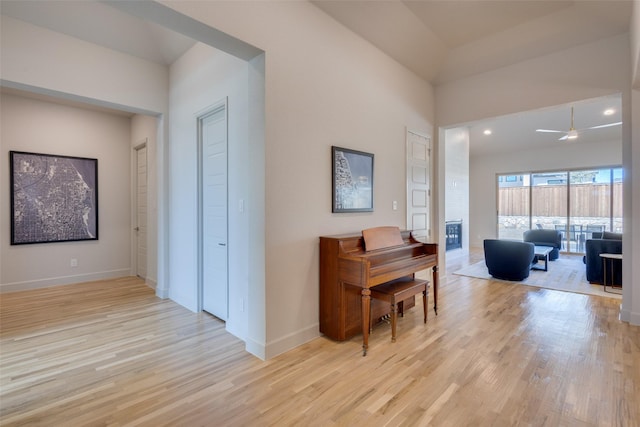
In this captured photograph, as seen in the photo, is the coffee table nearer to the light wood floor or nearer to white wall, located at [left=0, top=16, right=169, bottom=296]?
the light wood floor

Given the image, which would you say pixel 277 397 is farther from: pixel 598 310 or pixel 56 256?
pixel 56 256

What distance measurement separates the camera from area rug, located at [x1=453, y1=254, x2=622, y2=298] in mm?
4402

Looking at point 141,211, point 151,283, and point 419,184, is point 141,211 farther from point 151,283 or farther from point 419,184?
point 419,184

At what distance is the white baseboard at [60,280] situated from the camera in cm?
446

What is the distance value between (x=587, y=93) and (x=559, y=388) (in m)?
3.33

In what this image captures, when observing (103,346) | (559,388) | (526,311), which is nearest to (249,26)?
(103,346)

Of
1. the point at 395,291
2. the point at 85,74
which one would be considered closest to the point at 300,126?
the point at 395,291

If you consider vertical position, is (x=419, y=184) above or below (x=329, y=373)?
above

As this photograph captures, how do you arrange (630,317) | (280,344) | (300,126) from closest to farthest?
(280,344) → (300,126) → (630,317)

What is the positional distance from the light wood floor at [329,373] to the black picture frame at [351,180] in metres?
1.34

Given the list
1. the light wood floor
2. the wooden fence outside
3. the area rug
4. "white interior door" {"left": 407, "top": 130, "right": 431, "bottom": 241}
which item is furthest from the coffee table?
the wooden fence outside

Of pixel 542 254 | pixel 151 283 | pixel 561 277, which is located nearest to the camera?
pixel 151 283

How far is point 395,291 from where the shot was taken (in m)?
2.84

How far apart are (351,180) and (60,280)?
16.6ft
